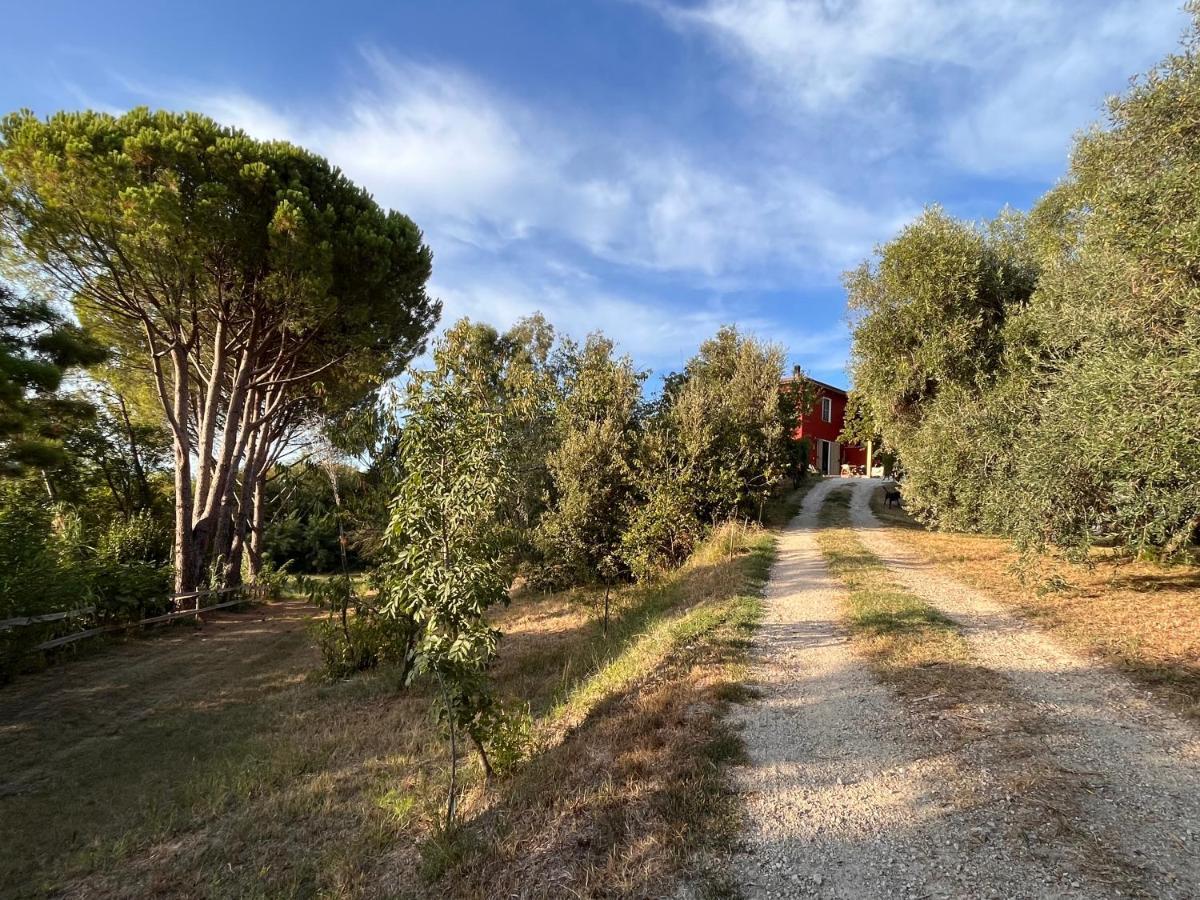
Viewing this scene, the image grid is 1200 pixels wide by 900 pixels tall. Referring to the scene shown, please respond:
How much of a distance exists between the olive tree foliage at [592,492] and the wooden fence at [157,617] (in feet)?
33.6

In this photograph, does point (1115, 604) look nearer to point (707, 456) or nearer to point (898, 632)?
point (898, 632)

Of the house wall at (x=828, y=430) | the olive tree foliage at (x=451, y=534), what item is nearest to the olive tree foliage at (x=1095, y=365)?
the olive tree foliage at (x=451, y=534)

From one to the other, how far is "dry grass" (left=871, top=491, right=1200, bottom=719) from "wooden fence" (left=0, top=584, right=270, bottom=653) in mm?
17356

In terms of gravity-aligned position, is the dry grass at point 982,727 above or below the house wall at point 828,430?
below

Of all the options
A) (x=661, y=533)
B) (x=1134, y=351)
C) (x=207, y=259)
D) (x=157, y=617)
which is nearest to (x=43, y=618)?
(x=157, y=617)

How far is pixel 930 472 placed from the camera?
1360 cm

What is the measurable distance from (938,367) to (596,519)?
10179mm

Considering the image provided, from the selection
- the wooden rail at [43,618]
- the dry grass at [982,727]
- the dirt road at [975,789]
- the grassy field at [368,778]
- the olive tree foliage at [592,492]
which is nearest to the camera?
the dirt road at [975,789]

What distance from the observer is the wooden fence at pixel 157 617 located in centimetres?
1065

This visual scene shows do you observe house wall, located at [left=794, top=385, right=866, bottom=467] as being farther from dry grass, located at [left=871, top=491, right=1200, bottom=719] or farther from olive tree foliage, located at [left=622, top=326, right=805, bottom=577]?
dry grass, located at [left=871, top=491, right=1200, bottom=719]

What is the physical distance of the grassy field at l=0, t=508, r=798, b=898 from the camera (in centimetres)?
371

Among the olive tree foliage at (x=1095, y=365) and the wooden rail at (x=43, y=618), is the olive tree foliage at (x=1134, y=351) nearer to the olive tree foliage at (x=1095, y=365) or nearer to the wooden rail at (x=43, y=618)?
the olive tree foliage at (x=1095, y=365)

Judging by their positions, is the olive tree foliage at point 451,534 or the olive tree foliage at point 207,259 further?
the olive tree foliage at point 207,259

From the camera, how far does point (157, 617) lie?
1432 cm
